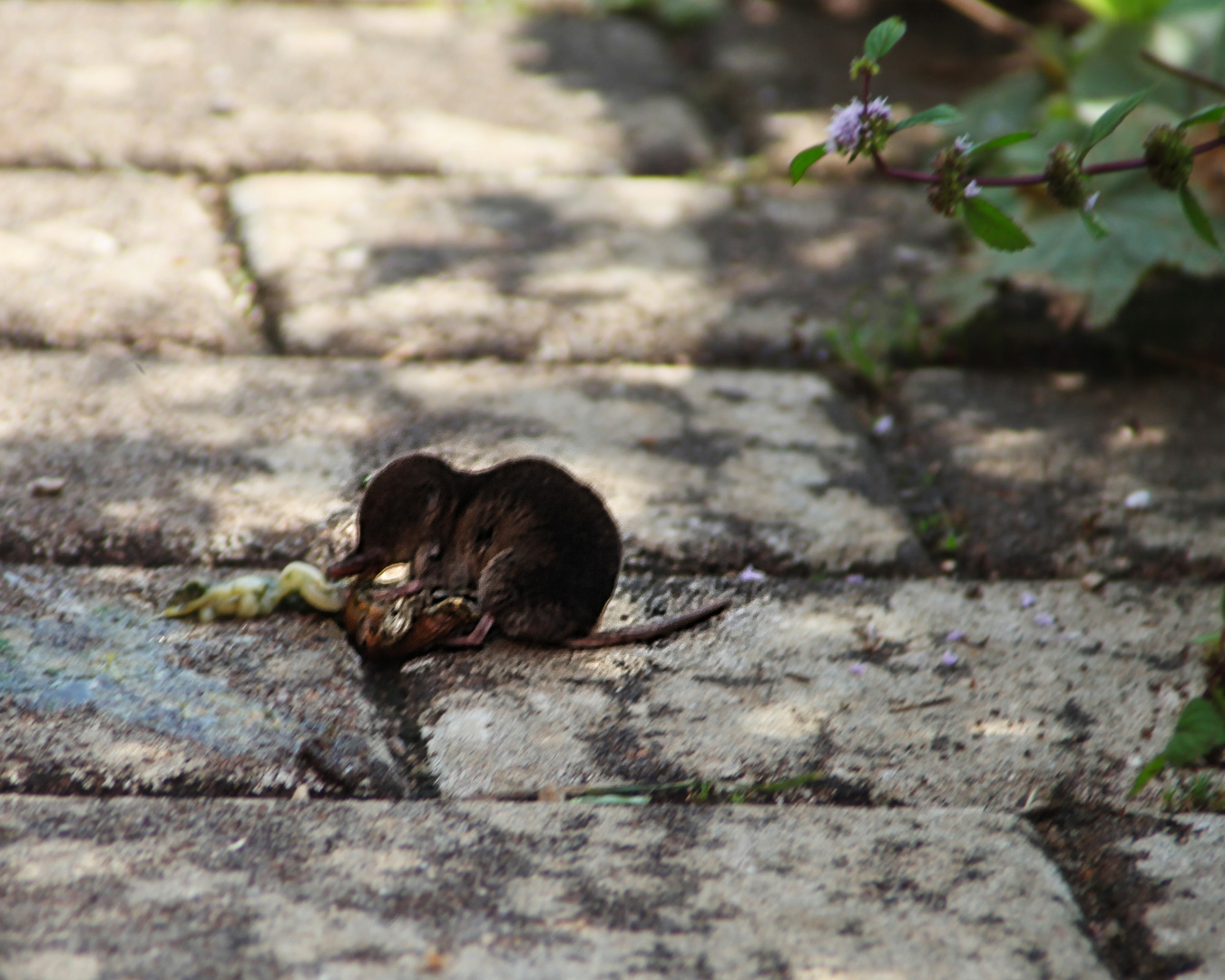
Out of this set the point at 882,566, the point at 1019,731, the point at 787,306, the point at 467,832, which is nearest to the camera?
the point at 467,832

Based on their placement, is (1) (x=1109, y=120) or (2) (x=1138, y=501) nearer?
(1) (x=1109, y=120)

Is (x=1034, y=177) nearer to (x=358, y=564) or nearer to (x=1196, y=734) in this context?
(x=1196, y=734)

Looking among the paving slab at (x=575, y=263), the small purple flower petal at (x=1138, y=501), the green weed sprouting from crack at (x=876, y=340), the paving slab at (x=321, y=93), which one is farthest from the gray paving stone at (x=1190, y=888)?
the paving slab at (x=321, y=93)

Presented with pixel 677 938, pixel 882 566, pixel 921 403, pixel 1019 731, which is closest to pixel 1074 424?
pixel 921 403

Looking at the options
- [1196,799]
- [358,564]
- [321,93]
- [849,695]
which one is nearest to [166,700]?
[358,564]

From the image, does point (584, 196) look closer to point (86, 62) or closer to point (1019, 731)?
point (86, 62)

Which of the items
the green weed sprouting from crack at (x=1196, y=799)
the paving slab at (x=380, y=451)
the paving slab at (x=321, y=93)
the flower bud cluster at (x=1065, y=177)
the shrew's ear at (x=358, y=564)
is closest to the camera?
the flower bud cluster at (x=1065, y=177)

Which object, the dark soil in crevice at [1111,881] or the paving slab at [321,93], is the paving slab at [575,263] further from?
the dark soil in crevice at [1111,881]
